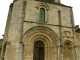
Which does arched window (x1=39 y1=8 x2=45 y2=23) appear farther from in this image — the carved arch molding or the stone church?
the carved arch molding

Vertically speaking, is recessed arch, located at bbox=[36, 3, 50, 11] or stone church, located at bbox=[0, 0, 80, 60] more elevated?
recessed arch, located at bbox=[36, 3, 50, 11]

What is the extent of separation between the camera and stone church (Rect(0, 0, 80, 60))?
15469 millimetres

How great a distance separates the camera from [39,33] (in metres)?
16.5

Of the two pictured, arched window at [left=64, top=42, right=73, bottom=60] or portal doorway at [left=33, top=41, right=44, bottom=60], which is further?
arched window at [left=64, top=42, right=73, bottom=60]

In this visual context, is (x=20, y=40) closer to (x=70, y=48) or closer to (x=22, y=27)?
(x=22, y=27)

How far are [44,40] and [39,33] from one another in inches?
40.4

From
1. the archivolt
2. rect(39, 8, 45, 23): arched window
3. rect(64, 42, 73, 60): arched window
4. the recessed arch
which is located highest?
the recessed arch

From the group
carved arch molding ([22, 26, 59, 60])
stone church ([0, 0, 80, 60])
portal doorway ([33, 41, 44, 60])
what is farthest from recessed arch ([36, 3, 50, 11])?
portal doorway ([33, 41, 44, 60])

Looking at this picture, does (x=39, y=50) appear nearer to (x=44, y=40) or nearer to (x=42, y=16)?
(x=44, y=40)

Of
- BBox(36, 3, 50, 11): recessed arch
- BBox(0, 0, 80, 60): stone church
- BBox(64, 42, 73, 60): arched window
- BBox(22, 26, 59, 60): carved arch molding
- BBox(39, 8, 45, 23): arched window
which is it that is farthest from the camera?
BBox(36, 3, 50, 11): recessed arch

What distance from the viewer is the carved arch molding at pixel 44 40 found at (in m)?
→ 15.6

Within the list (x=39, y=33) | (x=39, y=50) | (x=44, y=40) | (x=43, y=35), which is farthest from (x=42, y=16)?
(x=39, y=50)

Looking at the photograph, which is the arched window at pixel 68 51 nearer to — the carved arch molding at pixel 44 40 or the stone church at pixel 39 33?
the stone church at pixel 39 33

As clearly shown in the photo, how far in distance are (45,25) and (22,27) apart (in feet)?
8.99
